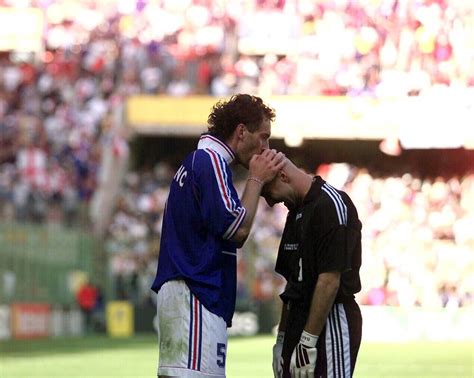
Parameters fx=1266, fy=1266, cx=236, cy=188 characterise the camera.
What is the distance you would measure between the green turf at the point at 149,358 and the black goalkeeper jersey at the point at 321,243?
9476 millimetres

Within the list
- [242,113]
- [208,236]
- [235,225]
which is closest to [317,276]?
[235,225]

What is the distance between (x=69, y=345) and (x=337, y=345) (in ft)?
52.3

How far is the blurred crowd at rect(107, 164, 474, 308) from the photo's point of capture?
24.4 m

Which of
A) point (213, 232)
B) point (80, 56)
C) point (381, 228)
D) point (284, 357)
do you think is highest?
point (80, 56)

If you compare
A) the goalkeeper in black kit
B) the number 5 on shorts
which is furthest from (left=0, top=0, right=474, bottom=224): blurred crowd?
Result: the goalkeeper in black kit

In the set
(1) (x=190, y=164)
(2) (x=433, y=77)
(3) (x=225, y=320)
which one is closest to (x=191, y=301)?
(3) (x=225, y=320)

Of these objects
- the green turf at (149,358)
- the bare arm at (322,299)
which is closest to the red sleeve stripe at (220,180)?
the bare arm at (322,299)

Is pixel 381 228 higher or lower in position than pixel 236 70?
lower

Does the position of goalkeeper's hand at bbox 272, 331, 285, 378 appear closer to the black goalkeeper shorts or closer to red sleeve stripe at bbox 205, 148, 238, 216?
the black goalkeeper shorts

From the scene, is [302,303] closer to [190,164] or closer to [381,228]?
[190,164]

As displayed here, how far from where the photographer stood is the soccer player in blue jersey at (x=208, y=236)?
5.77m

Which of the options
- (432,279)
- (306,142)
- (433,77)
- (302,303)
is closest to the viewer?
(302,303)

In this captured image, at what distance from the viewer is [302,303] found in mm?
5746

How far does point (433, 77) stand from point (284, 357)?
22.7 meters
